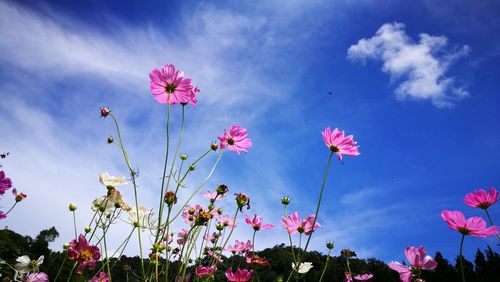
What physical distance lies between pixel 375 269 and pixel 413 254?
28702 millimetres

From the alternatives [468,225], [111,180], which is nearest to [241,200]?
[111,180]

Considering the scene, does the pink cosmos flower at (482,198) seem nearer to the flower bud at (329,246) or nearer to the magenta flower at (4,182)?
the flower bud at (329,246)

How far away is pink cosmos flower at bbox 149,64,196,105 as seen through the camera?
5.00ft

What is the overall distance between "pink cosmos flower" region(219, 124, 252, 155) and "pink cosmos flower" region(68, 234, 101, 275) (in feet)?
2.81

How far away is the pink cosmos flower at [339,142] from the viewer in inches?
65.4

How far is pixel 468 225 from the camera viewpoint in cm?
143

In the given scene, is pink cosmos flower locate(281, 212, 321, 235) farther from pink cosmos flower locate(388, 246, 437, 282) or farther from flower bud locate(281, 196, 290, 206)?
pink cosmos flower locate(388, 246, 437, 282)

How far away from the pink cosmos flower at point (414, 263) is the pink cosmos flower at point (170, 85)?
1.23 meters

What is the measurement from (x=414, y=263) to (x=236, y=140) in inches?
43.0

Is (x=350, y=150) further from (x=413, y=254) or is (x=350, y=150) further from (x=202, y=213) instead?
(x=202, y=213)

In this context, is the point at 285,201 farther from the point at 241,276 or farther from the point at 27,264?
the point at 27,264

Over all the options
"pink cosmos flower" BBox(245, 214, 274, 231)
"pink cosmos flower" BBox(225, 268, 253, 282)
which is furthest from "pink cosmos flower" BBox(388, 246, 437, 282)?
"pink cosmos flower" BBox(245, 214, 274, 231)

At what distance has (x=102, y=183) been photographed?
179 centimetres

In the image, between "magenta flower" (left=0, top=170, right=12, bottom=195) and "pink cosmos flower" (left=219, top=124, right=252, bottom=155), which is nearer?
"magenta flower" (left=0, top=170, right=12, bottom=195)
